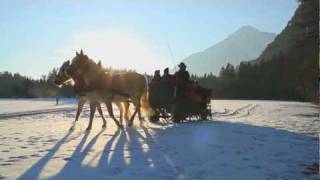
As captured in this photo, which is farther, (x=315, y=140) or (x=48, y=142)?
(x=315, y=140)

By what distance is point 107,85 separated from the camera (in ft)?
53.2

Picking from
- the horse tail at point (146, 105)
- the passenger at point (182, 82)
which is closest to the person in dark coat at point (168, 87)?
the passenger at point (182, 82)

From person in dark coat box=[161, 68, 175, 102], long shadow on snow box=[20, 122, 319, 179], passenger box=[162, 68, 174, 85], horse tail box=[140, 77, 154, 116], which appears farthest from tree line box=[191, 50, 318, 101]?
long shadow on snow box=[20, 122, 319, 179]

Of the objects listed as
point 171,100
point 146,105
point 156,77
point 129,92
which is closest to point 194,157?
point 129,92

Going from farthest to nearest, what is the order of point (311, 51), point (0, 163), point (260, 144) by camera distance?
point (311, 51)
point (260, 144)
point (0, 163)

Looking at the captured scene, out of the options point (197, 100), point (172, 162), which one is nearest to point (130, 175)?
point (172, 162)

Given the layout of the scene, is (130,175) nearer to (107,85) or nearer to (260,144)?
(260,144)

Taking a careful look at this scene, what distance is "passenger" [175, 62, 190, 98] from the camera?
1892 cm

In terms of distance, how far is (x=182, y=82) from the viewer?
1900 centimetres

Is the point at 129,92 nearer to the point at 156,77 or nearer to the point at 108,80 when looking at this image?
the point at 108,80

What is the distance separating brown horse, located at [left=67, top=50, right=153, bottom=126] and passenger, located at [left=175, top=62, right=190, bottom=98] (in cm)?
135

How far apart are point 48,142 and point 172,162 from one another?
4082 millimetres

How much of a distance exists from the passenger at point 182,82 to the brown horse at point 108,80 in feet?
4.44

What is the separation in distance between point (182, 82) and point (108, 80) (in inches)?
145
